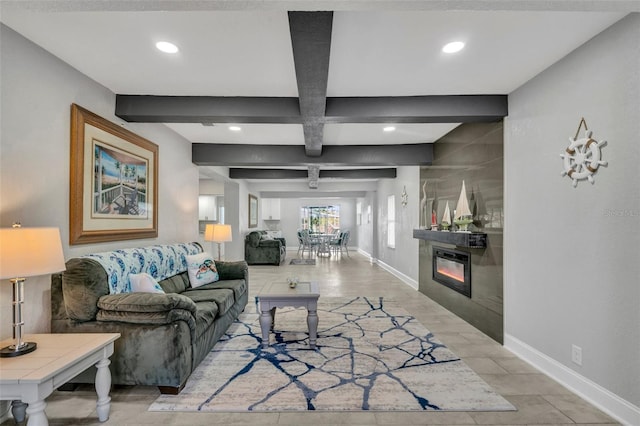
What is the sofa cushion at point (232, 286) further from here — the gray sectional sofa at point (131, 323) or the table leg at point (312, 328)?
the gray sectional sofa at point (131, 323)

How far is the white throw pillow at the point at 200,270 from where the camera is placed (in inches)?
152

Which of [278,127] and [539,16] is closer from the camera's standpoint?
[539,16]

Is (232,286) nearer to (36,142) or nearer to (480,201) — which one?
(36,142)

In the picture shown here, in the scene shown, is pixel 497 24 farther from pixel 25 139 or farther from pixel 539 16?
pixel 25 139

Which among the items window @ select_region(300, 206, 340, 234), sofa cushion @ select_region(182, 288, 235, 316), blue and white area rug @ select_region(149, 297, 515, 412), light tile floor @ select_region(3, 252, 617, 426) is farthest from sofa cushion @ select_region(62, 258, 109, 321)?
window @ select_region(300, 206, 340, 234)

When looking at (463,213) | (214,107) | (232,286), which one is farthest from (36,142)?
(463,213)

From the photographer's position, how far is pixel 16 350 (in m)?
1.81

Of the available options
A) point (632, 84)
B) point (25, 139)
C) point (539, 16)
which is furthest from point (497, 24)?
point (25, 139)

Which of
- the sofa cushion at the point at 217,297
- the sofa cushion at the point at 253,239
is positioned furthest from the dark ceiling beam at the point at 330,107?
the sofa cushion at the point at 253,239

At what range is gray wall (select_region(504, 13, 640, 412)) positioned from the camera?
6.50 ft

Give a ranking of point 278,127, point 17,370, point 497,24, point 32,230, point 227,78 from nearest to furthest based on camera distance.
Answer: point 17,370
point 32,230
point 497,24
point 227,78
point 278,127

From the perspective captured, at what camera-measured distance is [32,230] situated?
1.80 metres

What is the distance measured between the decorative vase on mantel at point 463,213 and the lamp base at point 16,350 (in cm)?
400

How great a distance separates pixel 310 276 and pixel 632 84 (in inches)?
245
